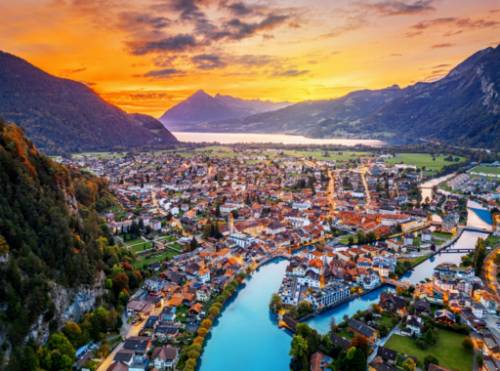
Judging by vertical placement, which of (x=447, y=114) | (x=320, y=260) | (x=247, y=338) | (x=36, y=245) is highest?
(x=447, y=114)

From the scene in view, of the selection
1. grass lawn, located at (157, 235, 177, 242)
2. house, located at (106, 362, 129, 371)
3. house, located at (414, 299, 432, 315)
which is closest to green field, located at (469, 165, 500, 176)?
house, located at (414, 299, 432, 315)

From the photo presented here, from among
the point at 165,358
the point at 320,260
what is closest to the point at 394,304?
the point at 320,260

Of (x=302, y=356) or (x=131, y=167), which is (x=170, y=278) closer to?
(x=302, y=356)

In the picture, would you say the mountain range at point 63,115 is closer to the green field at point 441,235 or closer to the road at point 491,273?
the green field at point 441,235

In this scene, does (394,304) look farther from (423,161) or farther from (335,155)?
(335,155)

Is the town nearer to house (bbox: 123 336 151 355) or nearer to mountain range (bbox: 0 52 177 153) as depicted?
house (bbox: 123 336 151 355)

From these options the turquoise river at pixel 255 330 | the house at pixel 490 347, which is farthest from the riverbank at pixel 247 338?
the house at pixel 490 347
